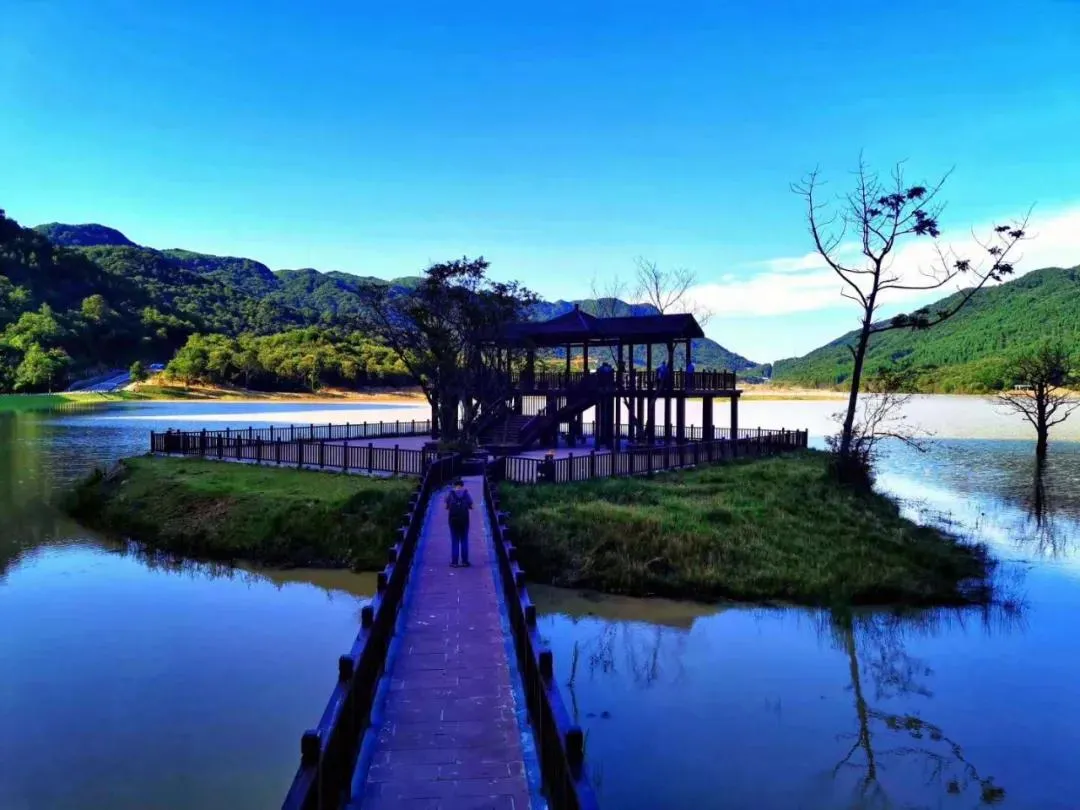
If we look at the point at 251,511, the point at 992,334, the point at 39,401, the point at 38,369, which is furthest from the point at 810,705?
the point at 992,334

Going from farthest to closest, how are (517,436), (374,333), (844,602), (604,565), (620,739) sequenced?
(374,333) < (517,436) < (604,565) < (844,602) < (620,739)

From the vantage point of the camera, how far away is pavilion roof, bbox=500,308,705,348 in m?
31.0

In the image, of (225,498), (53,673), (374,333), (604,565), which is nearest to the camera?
(53,673)

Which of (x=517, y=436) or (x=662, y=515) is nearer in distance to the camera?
(x=662, y=515)

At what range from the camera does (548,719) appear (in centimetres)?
565

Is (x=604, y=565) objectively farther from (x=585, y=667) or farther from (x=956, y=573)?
(x=956, y=573)

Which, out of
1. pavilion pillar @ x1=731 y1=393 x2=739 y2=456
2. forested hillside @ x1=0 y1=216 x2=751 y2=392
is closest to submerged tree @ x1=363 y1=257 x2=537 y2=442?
pavilion pillar @ x1=731 y1=393 x2=739 y2=456

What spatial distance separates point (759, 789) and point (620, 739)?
1.91 meters

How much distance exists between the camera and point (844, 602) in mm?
15859

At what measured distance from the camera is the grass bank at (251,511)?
19.6 m

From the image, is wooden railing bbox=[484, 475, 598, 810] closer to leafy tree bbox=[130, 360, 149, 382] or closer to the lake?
the lake

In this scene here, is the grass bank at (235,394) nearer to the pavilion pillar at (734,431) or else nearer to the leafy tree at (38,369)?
the leafy tree at (38,369)

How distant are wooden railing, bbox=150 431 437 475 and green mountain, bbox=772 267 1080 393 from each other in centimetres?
8624

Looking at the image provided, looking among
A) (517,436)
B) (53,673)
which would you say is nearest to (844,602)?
(53,673)
